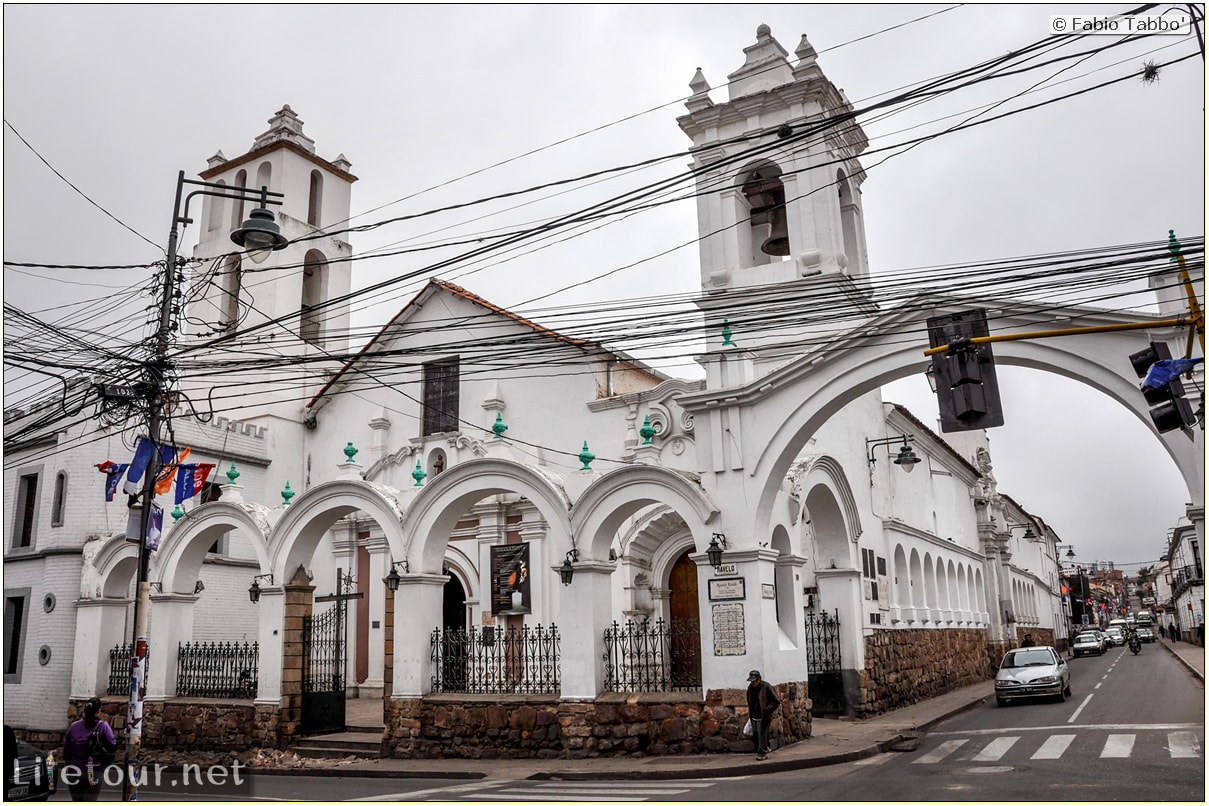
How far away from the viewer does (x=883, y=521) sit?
22.8 meters

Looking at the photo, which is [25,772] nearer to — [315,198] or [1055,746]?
[1055,746]

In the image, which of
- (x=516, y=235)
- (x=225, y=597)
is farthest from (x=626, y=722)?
(x=225, y=597)

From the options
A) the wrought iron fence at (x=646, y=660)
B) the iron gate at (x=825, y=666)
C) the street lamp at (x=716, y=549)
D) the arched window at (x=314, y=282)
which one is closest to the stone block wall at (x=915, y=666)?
the iron gate at (x=825, y=666)

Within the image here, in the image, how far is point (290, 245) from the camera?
26.8 meters

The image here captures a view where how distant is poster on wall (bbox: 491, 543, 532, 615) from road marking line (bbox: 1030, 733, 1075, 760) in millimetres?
11046

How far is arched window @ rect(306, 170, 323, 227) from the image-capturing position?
95.6 feet

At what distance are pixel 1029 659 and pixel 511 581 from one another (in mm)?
12034

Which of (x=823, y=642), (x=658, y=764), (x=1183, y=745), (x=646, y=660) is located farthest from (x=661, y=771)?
(x=1183, y=745)

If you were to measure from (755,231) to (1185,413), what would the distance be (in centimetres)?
1253

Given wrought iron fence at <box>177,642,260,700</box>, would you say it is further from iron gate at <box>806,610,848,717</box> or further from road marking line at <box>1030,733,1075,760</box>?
road marking line at <box>1030,733,1075,760</box>

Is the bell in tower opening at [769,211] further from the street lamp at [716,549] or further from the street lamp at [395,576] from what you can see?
the street lamp at [395,576]

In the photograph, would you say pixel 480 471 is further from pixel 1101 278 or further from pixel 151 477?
pixel 1101 278

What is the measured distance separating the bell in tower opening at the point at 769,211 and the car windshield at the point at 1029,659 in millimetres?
10893

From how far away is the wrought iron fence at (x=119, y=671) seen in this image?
749 inches
